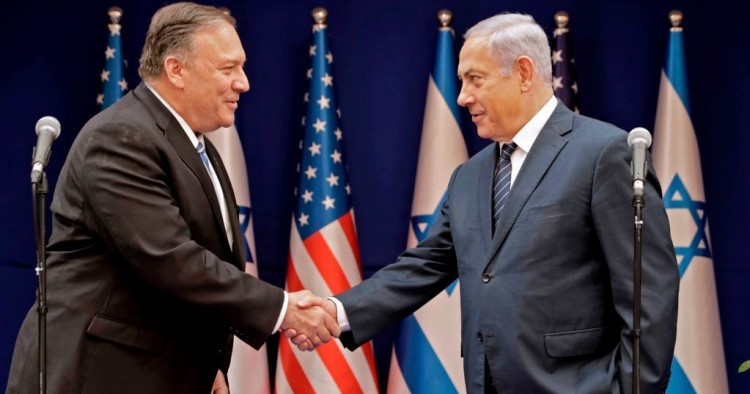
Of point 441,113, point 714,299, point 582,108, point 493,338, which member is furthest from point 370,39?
point 493,338

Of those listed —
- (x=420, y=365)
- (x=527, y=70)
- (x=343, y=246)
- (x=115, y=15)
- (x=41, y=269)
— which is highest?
(x=115, y=15)

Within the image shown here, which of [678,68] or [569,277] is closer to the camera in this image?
[569,277]

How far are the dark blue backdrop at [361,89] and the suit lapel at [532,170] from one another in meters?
2.06

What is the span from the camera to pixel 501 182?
3.41 metres

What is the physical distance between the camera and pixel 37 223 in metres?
2.80

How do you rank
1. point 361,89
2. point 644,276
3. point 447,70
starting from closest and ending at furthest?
point 644,276, point 447,70, point 361,89

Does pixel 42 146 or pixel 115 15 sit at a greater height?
pixel 115 15

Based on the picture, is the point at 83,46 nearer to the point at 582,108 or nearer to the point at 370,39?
the point at 370,39

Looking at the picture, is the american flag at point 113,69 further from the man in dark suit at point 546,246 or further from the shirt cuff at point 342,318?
the man in dark suit at point 546,246

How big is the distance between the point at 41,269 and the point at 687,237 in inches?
126

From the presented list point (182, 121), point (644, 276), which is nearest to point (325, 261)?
point (182, 121)

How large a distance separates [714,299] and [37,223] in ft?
10.9

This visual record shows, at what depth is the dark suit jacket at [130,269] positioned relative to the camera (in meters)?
3.07

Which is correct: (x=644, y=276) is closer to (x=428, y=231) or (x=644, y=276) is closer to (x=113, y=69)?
(x=428, y=231)
